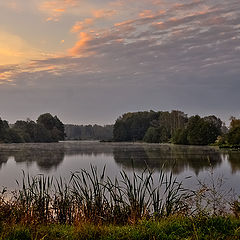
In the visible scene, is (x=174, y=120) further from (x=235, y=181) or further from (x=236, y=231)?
(x=236, y=231)

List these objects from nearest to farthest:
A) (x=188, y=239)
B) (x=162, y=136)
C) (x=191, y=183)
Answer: (x=188, y=239) < (x=191, y=183) < (x=162, y=136)

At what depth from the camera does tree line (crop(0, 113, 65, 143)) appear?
83.1 m

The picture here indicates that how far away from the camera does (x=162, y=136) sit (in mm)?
82438

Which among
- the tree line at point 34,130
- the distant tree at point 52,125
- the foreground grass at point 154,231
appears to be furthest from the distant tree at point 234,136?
the distant tree at point 52,125

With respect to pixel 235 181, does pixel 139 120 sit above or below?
above

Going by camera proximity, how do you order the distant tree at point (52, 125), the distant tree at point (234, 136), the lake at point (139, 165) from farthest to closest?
the distant tree at point (52, 125), the distant tree at point (234, 136), the lake at point (139, 165)

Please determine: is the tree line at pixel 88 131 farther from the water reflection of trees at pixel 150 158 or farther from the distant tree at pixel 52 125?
the water reflection of trees at pixel 150 158

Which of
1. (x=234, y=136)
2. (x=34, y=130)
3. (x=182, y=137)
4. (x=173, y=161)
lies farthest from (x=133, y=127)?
(x=173, y=161)

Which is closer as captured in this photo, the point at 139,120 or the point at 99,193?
the point at 99,193

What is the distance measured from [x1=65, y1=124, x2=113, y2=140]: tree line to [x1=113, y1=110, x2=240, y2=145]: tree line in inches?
1250

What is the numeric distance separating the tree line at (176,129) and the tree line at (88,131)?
31.8 metres

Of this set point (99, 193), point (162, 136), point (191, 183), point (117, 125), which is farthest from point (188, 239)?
point (117, 125)

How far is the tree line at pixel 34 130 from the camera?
273ft

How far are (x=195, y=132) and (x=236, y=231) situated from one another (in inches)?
2255
